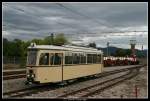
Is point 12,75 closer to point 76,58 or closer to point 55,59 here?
point 76,58

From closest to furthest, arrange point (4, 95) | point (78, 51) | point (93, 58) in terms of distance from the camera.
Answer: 1. point (4, 95)
2. point (78, 51)
3. point (93, 58)

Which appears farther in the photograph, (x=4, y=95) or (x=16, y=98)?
(x=4, y=95)

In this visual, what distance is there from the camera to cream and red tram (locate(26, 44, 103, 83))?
65.1 feet

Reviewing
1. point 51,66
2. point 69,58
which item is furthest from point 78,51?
point 51,66

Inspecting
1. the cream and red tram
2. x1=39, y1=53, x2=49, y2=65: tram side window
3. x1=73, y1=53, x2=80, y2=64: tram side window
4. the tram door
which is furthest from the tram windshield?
x1=73, y1=53, x2=80, y2=64: tram side window

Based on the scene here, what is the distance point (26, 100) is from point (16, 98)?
0.62 meters

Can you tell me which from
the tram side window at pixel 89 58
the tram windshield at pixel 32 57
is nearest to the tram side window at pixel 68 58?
the tram windshield at pixel 32 57

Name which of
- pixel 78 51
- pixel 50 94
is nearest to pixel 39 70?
pixel 50 94

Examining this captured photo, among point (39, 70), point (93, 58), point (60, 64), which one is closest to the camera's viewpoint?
point (39, 70)

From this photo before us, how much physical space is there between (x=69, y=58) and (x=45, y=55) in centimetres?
264

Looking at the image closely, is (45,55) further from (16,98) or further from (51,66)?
(16,98)

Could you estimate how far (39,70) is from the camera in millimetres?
19703

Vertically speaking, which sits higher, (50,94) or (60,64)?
(60,64)

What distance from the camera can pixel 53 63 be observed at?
2072cm
